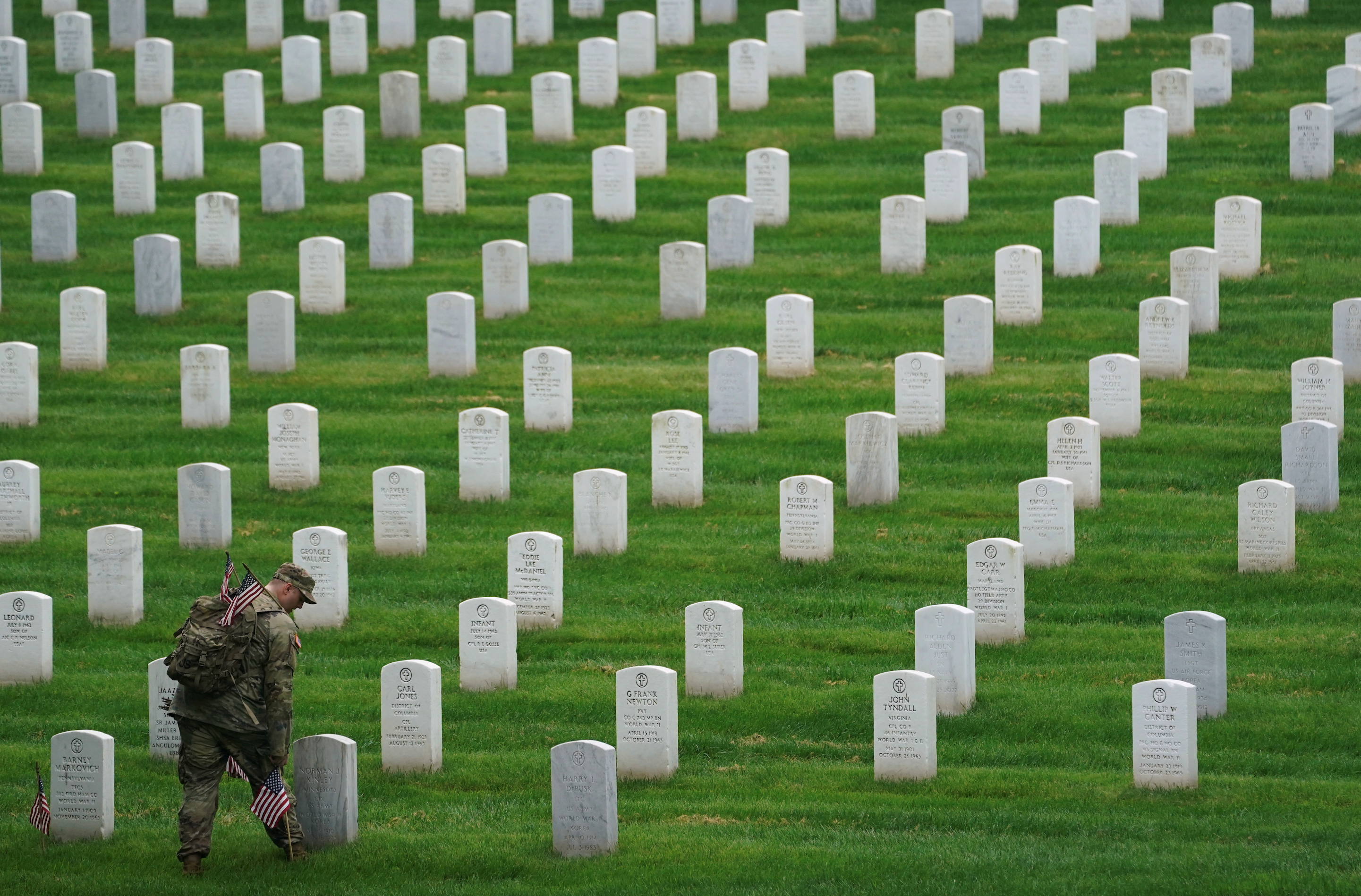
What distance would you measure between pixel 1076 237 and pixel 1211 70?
18.0 ft

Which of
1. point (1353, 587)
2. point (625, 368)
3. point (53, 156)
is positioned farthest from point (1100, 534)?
point (53, 156)

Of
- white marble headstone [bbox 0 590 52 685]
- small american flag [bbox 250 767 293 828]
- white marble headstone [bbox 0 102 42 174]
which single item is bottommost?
small american flag [bbox 250 767 293 828]

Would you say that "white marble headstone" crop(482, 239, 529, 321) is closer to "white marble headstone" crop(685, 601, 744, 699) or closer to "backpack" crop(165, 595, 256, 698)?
"white marble headstone" crop(685, 601, 744, 699)

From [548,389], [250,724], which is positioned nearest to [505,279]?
[548,389]

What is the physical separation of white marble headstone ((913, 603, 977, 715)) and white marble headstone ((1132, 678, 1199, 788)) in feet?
4.77

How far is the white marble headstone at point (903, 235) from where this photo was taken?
20859 mm

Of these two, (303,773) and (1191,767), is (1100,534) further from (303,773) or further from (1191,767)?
(303,773)

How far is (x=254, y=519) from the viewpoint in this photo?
16359 mm

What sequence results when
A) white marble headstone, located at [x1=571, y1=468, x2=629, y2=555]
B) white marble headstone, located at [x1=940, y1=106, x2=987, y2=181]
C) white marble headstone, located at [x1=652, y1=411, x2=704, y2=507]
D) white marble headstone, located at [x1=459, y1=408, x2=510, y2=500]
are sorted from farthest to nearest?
white marble headstone, located at [x1=940, y1=106, x2=987, y2=181], white marble headstone, located at [x1=459, y1=408, x2=510, y2=500], white marble headstone, located at [x1=652, y1=411, x2=704, y2=507], white marble headstone, located at [x1=571, y1=468, x2=629, y2=555]

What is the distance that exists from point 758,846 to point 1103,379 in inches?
307

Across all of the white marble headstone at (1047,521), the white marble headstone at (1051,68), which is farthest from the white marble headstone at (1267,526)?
the white marble headstone at (1051,68)

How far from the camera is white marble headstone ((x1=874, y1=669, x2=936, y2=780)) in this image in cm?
1130

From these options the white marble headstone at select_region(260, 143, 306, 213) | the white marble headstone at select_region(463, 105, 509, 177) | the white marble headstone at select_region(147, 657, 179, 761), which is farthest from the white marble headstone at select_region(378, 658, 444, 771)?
the white marble headstone at select_region(463, 105, 509, 177)

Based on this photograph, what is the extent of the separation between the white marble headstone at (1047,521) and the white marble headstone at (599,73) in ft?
43.1
